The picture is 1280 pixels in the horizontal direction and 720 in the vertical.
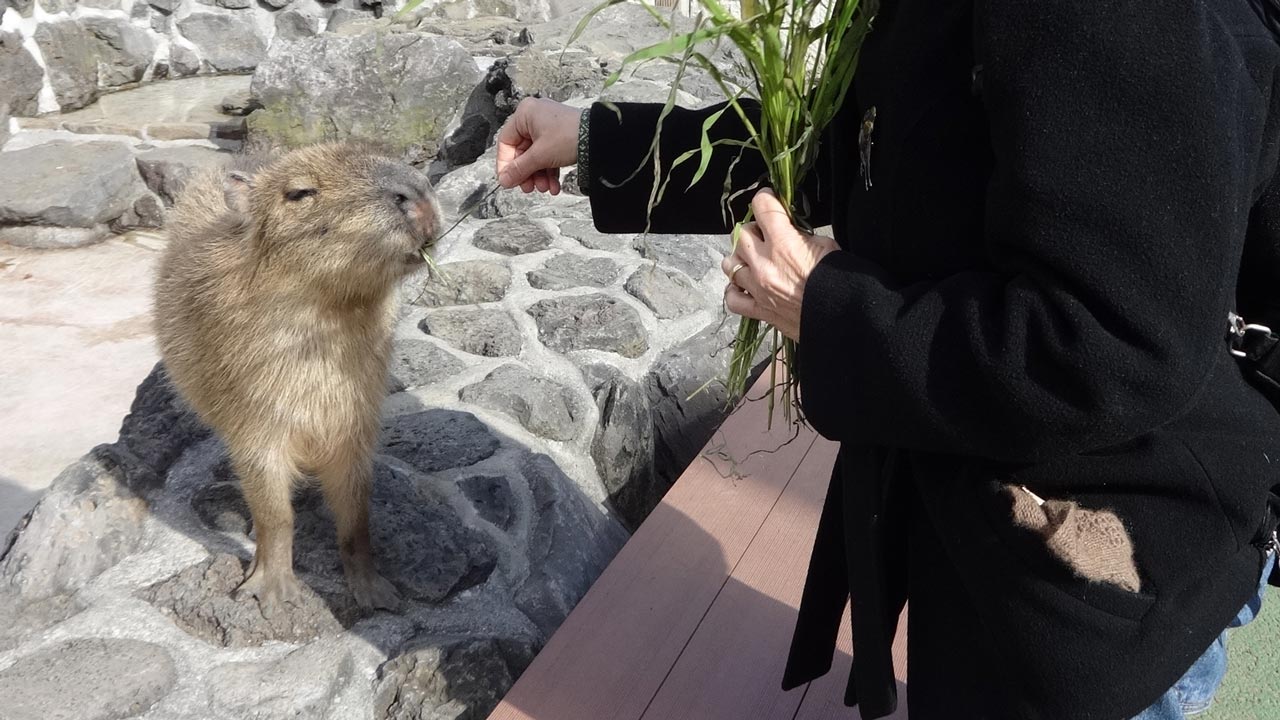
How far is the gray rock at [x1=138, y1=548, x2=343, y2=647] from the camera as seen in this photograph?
7.41 feet

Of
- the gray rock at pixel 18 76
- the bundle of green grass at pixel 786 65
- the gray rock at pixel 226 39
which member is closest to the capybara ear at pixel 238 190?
the bundle of green grass at pixel 786 65

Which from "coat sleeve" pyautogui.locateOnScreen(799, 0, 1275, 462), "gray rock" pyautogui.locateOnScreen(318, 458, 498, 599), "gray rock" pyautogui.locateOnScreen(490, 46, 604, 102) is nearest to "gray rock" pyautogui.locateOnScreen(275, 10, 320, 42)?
"gray rock" pyautogui.locateOnScreen(490, 46, 604, 102)

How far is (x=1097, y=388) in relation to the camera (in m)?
1.00

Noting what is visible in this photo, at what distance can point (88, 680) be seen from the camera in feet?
6.72

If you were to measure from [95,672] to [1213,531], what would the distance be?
6.97 feet

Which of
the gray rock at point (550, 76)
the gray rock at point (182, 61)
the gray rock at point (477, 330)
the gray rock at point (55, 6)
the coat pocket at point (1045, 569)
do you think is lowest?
the gray rock at point (182, 61)

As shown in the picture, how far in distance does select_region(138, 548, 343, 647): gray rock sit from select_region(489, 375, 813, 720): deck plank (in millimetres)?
528

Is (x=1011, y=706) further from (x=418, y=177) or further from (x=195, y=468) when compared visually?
(x=195, y=468)

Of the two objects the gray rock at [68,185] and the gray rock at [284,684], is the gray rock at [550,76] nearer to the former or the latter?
the gray rock at [68,185]

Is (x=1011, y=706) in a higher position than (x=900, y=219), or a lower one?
lower

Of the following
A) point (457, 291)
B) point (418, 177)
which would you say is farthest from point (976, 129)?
point (457, 291)

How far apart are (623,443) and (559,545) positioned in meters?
0.55

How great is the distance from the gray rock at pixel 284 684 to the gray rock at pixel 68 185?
533 centimetres

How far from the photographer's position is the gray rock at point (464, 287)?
364 centimetres
